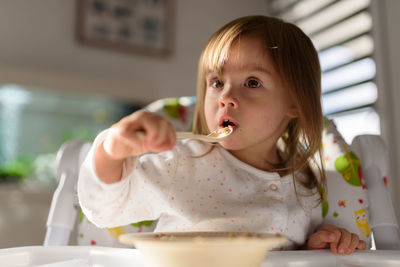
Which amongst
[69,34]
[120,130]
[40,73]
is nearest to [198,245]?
[120,130]

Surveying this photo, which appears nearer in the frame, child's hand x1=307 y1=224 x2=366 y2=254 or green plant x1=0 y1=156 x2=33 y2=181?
child's hand x1=307 y1=224 x2=366 y2=254

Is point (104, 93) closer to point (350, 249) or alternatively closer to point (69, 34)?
point (69, 34)

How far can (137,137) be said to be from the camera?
1.51 feet

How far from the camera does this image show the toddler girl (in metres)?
0.64

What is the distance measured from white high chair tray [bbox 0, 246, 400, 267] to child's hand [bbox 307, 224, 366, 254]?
5 cm

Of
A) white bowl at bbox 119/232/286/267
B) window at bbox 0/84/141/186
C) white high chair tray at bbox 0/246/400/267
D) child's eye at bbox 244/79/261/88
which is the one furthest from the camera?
window at bbox 0/84/141/186

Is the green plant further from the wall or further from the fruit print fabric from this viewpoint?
the fruit print fabric

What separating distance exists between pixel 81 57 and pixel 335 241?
7.00 feet

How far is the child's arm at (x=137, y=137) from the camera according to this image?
441 mm

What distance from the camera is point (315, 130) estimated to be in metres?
0.85

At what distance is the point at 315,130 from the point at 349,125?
57.1 inches

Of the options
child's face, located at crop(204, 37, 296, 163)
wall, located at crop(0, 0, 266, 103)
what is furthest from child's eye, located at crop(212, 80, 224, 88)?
wall, located at crop(0, 0, 266, 103)

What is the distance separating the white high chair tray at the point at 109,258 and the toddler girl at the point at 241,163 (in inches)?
2.2

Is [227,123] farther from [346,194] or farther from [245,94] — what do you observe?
[346,194]
